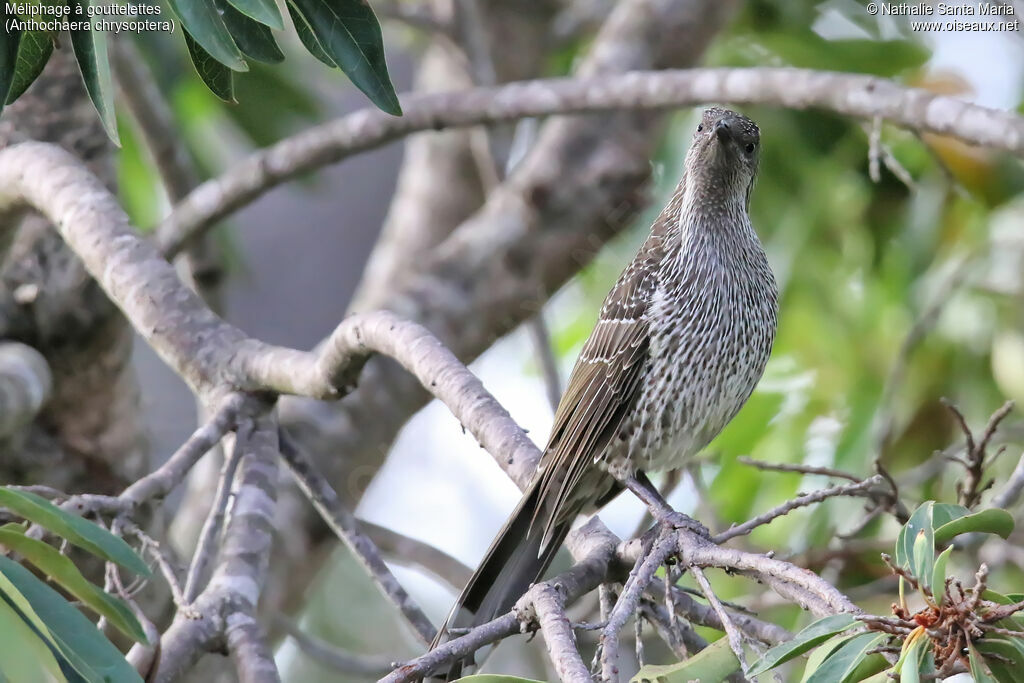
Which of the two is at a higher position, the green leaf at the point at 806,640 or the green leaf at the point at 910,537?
the green leaf at the point at 910,537

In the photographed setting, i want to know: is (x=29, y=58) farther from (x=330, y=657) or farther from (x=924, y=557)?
(x=330, y=657)

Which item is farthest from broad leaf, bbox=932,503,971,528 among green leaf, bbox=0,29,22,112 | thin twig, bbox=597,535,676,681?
green leaf, bbox=0,29,22,112

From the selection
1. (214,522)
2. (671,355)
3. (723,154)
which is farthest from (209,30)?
(723,154)

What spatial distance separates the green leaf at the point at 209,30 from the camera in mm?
1916

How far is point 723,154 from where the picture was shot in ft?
10.4

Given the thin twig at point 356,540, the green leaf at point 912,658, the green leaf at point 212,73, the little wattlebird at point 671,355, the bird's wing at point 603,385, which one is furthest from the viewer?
the little wattlebird at point 671,355

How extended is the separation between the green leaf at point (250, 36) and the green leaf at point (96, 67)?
238 mm

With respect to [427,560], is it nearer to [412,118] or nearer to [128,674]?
[412,118]

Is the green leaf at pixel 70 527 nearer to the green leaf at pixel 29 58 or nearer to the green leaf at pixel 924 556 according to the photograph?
the green leaf at pixel 29 58

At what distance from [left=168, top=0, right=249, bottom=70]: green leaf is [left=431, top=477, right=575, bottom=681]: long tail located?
1.15 m

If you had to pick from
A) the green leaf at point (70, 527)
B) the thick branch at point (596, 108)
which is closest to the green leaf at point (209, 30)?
the green leaf at point (70, 527)

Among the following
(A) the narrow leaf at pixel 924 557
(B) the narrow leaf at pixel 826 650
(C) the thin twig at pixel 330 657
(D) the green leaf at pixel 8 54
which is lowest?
(B) the narrow leaf at pixel 826 650

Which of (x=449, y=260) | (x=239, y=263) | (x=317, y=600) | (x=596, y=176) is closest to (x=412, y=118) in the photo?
(x=449, y=260)

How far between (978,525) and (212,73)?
159cm
